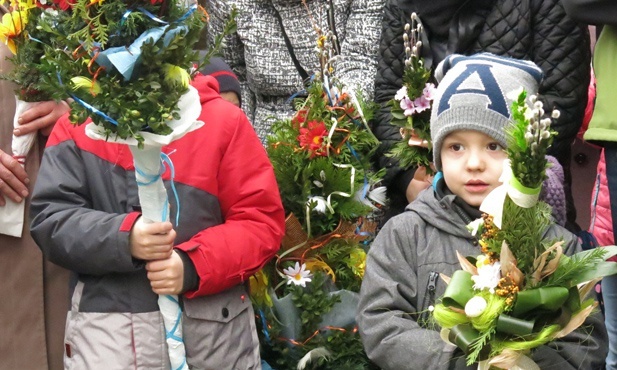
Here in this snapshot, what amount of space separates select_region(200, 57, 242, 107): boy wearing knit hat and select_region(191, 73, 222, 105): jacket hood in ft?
1.67

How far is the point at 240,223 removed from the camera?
136 inches

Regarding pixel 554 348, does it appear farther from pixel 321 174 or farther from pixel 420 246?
pixel 321 174

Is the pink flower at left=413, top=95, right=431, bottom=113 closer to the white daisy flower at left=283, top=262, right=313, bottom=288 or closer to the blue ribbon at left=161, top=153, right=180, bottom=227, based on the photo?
the white daisy flower at left=283, top=262, right=313, bottom=288

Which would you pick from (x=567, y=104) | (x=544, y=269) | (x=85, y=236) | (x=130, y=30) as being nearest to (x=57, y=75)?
(x=130, y=30)

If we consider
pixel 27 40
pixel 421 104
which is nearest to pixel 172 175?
pixel 27 40

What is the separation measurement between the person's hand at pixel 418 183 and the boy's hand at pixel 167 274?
104 centimetres

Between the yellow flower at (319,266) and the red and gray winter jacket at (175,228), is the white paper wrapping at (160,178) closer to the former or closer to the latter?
the red and gray winter jacket at (175,228)

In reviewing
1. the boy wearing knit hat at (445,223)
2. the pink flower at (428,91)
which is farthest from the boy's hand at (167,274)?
the pink flower at (428,91)

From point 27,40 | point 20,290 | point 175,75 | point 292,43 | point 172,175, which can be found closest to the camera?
point 175,75

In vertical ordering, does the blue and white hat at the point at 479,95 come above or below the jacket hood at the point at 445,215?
above

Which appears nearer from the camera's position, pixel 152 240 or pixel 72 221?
pixel 152 240

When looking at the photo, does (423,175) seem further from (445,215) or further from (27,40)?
(27,40)

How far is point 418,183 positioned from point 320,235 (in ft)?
1.41

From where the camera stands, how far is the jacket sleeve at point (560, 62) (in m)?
3.76
